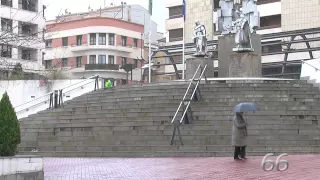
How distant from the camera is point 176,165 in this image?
12.1 metres

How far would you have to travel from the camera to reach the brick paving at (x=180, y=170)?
980 cm

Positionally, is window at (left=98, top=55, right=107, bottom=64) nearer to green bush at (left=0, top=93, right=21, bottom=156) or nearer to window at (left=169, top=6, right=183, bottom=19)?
window at (left=169, top=6, right=183, bottom=19)

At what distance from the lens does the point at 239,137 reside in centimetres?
1295

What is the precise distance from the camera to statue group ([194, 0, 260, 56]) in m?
24.5

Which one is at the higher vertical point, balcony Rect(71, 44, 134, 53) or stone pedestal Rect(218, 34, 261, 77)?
balcony Rect(71, 44, 134, 53)

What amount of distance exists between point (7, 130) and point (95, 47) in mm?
47623

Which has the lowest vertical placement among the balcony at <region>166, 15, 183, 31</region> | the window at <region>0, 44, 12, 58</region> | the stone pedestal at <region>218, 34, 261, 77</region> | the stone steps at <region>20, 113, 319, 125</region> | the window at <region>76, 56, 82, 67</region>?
the stone steps at <region>20, 113, 319, 125</region>

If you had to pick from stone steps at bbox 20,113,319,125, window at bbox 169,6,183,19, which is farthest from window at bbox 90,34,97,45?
stone steps at bbox 20,113,319,125

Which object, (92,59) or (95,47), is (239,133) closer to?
(95,47)

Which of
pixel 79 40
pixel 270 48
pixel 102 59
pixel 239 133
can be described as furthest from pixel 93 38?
pixel 239 133

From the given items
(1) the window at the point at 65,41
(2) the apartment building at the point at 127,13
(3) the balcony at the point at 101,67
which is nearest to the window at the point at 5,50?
(3) the balcony at the point at 101,67

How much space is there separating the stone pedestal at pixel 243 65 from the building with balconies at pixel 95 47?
31.3m

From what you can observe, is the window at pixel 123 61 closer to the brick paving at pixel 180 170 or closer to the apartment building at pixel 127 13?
the apartment building at pixel 127 13

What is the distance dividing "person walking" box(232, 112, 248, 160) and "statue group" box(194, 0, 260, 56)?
11650 mm
